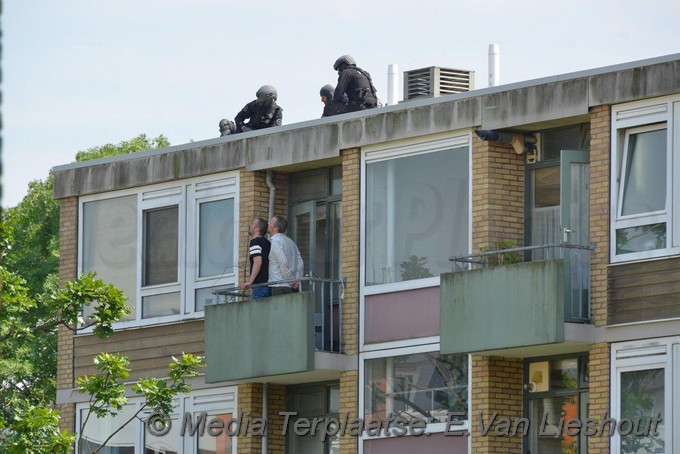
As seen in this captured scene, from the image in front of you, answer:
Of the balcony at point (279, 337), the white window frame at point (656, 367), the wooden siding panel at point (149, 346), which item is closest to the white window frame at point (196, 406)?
the wooden siding panel at point (149, 346)

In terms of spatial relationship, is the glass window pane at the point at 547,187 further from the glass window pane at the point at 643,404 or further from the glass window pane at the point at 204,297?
the glass window pane at the point at 204,297

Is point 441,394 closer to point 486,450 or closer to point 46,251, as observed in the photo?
point 486,450

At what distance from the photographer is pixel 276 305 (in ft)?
59.7

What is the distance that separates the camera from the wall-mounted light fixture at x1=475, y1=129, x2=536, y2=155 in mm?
17047

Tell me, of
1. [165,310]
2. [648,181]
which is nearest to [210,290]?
[165,310]

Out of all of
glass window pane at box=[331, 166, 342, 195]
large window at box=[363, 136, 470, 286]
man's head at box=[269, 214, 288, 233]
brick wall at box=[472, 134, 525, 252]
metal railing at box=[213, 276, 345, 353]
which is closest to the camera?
brick wall at box=[472, 134, 525, 252]

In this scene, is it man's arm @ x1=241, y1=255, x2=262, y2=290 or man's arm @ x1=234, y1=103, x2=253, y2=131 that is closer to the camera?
man's arm @ x1=241, y1=255, x2=262, y2=290

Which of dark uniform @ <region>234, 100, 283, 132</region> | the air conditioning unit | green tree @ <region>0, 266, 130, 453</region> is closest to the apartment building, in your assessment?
dark uniform @ <region>234, 100, 283, 132</region>

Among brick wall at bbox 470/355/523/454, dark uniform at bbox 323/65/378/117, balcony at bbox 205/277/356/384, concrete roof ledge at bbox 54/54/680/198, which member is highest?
dark uniform at bbox 323/65/378/117

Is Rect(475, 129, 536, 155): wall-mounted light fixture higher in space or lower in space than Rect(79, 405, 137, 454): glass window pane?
higher

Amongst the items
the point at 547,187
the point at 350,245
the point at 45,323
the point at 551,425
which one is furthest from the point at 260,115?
the point at 551,425

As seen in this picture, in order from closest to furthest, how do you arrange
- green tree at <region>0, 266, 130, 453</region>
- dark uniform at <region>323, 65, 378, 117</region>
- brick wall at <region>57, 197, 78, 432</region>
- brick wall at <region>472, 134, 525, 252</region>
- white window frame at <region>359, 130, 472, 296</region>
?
green tree at <region>0, 266, 130, 453</region> → brick wall at <region>472, 134, 525, 252</region> → white window frame at <region>359, 130, 472, 296</region> → dark uniform at <region>323, 65, 378, 117</region> → brick wall at <region>57, 197, 78, 432</region>

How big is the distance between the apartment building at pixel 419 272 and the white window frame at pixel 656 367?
26 millimetres

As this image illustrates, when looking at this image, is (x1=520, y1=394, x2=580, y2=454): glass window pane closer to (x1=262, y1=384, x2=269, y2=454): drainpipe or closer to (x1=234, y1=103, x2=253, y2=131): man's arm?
(x1=262, y1=384, x2=269, y2=454): drainpipe
